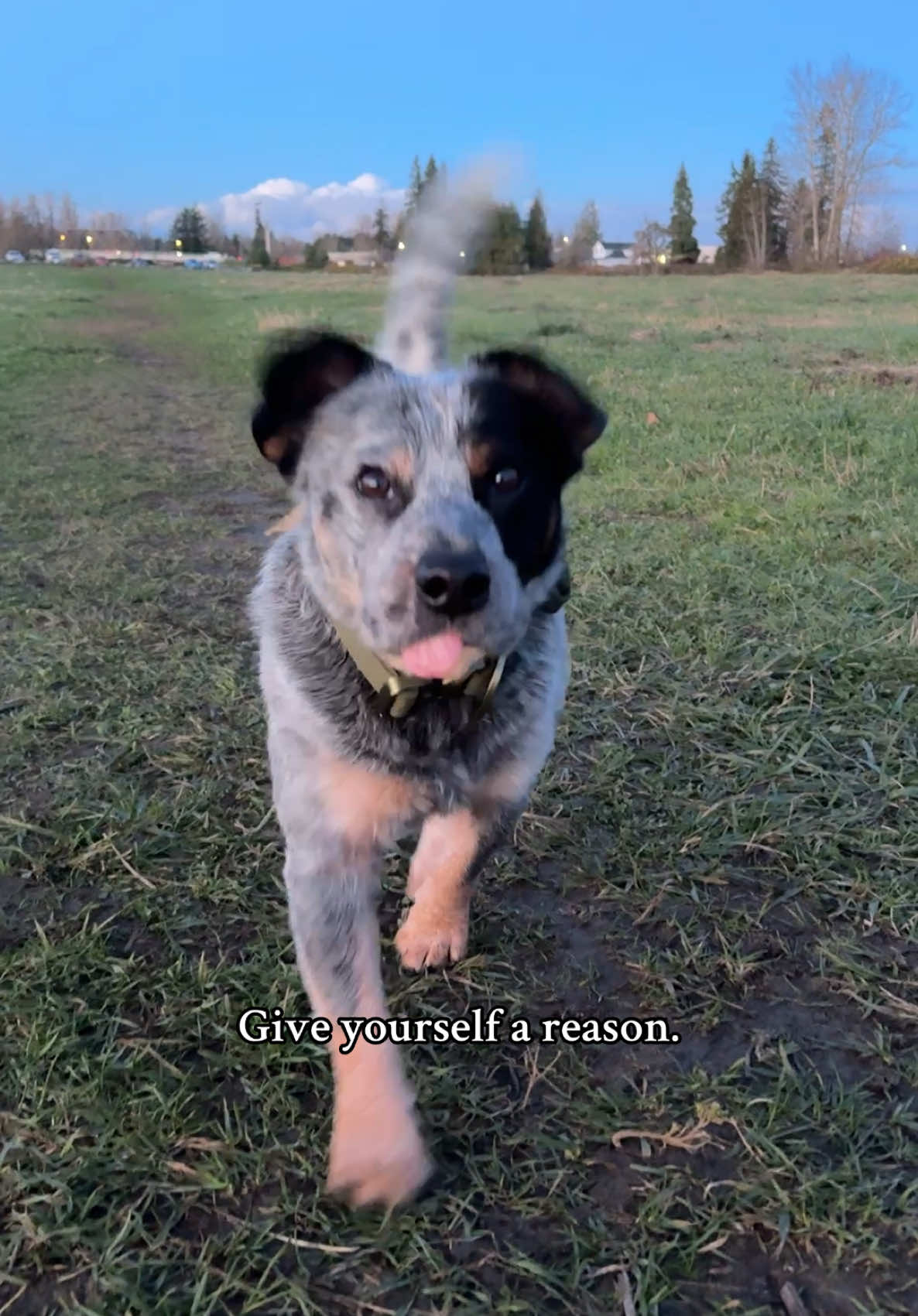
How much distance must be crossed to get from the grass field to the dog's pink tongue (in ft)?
3.08

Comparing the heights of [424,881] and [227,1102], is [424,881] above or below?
above

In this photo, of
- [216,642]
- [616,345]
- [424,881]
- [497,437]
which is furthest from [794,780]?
[616,345]

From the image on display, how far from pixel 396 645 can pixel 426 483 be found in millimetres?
360

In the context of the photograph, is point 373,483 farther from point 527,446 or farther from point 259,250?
point 259,250

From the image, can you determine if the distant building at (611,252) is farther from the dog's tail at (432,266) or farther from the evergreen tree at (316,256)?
the dog's tail at (432,266)

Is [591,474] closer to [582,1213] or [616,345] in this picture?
[582,1213]

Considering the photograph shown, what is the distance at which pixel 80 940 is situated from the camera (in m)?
2.73

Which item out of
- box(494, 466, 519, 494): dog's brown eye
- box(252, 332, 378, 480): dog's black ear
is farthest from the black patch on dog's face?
box(252, 332, 378, 480): dog's black ear

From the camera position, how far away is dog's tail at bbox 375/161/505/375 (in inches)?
136

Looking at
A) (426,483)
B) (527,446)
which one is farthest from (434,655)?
(527,446)

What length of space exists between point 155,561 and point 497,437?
421cm

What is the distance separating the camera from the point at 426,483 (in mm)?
2209

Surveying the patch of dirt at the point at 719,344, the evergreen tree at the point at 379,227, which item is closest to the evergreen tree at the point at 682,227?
the evergreen tree at the point at 379,227

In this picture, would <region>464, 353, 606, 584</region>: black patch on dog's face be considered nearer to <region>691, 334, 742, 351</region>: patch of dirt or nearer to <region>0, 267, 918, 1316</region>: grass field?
<region>0, 267, 918, 1316</region>: grass field
